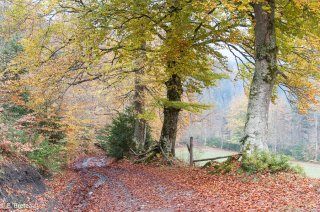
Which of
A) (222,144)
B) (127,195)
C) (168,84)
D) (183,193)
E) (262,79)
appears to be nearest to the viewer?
(183,193)

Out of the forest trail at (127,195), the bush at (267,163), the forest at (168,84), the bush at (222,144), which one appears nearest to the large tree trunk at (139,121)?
the forest at (168,84)

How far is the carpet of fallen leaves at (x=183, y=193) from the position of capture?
717 cm

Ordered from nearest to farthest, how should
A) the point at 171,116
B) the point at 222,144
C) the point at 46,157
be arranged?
1. the point at 46,157
2. the point at 171,116
3. the point at 222,144

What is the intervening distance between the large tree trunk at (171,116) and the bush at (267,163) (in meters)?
5.55

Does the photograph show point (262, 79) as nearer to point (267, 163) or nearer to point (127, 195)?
point (267, 163)

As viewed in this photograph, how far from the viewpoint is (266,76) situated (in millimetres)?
10539

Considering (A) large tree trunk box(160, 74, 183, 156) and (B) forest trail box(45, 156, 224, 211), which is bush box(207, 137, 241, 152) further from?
(B) forest trail box(45, 156, 224, 211)

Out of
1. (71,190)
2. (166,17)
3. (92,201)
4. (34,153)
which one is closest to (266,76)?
(166,17)

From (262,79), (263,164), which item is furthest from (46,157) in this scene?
(262,79)

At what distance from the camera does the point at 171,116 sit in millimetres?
15422

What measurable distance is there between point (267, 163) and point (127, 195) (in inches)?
181

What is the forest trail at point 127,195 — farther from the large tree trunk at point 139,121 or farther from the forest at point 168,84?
the large tree trunk at point 139,121

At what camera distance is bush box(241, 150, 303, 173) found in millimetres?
9234

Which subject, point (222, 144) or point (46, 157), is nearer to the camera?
point (46, 157)
